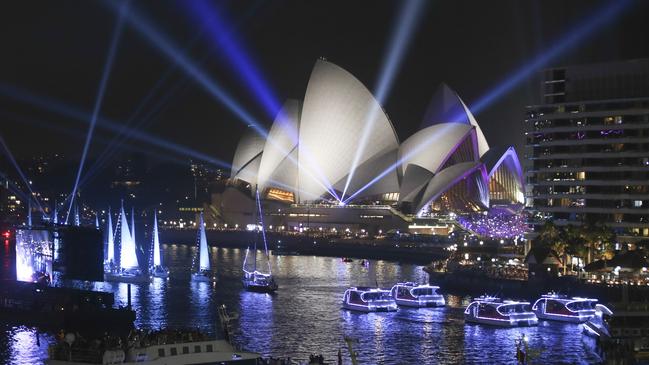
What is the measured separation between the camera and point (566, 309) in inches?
1304

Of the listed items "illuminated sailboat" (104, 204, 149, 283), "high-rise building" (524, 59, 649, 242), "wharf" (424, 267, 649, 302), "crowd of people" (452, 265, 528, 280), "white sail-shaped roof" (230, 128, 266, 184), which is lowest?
"wharf" (424, 267, 649, 302)

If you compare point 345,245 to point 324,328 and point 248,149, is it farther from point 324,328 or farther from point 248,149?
point 324,328

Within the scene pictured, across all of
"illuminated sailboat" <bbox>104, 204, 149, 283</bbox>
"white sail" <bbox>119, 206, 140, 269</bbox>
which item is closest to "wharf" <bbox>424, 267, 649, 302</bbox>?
"illuminated sailboat" <bbox>104, 204, 149, 283</bbox>

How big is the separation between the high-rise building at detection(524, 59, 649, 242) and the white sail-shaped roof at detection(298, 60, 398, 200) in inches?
1030

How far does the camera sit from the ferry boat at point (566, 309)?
108 feet

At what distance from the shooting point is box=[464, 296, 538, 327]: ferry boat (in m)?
32.3

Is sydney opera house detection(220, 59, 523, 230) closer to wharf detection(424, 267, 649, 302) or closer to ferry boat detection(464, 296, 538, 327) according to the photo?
wharf detection(424, 267, 649, 302)

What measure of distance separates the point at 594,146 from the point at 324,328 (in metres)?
22.4

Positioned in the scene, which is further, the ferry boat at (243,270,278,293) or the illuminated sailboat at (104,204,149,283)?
the illuminated sailboat at (104,204,149,283)

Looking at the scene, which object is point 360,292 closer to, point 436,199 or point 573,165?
point 573,165

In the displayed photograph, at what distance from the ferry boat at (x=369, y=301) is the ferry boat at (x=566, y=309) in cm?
570

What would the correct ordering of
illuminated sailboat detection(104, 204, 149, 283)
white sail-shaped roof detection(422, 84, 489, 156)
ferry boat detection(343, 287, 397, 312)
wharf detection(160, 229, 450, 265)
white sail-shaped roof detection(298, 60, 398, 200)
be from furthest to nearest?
white sail-shaped roof detection(422, 84, 489, 156) → white sail-shaped roof detection(298, 60, 398, 200) → wharf detection(160, 229, 450, 265) → illuminated sailboat detection(104, 204, 149, 283) → ferry boat detection(343, 287, 397, 312)

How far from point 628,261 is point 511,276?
5.40 m

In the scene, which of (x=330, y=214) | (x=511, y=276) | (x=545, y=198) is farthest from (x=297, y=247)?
(x=511, y=276)
